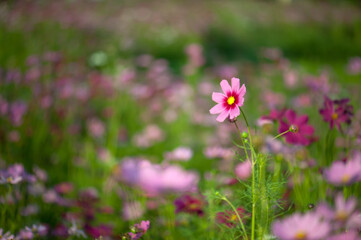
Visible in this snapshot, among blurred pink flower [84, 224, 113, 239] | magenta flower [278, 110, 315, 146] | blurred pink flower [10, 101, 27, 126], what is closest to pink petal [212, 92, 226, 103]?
magenta flower [278, 110, 315, 146]

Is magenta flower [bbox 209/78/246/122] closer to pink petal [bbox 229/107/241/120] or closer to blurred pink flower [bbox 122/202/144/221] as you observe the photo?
pink petal [bbox 229/107/241/120]

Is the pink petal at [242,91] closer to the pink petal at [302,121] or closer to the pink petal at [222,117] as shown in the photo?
the pink petal at [222,117]

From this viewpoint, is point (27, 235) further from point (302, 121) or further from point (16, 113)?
point (16, 113)

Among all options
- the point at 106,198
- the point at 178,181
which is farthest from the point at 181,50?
the point at 178,181

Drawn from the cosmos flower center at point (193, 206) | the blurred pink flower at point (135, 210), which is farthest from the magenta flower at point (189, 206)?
the blurred pink flower at point (135, 210)

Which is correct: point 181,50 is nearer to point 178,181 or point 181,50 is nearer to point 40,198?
point 40,198

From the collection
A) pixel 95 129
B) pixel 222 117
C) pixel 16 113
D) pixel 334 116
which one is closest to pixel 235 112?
pixel 222 117

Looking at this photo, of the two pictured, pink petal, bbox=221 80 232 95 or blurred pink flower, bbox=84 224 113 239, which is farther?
blurred pink flower, bbox=84 224 113 239
